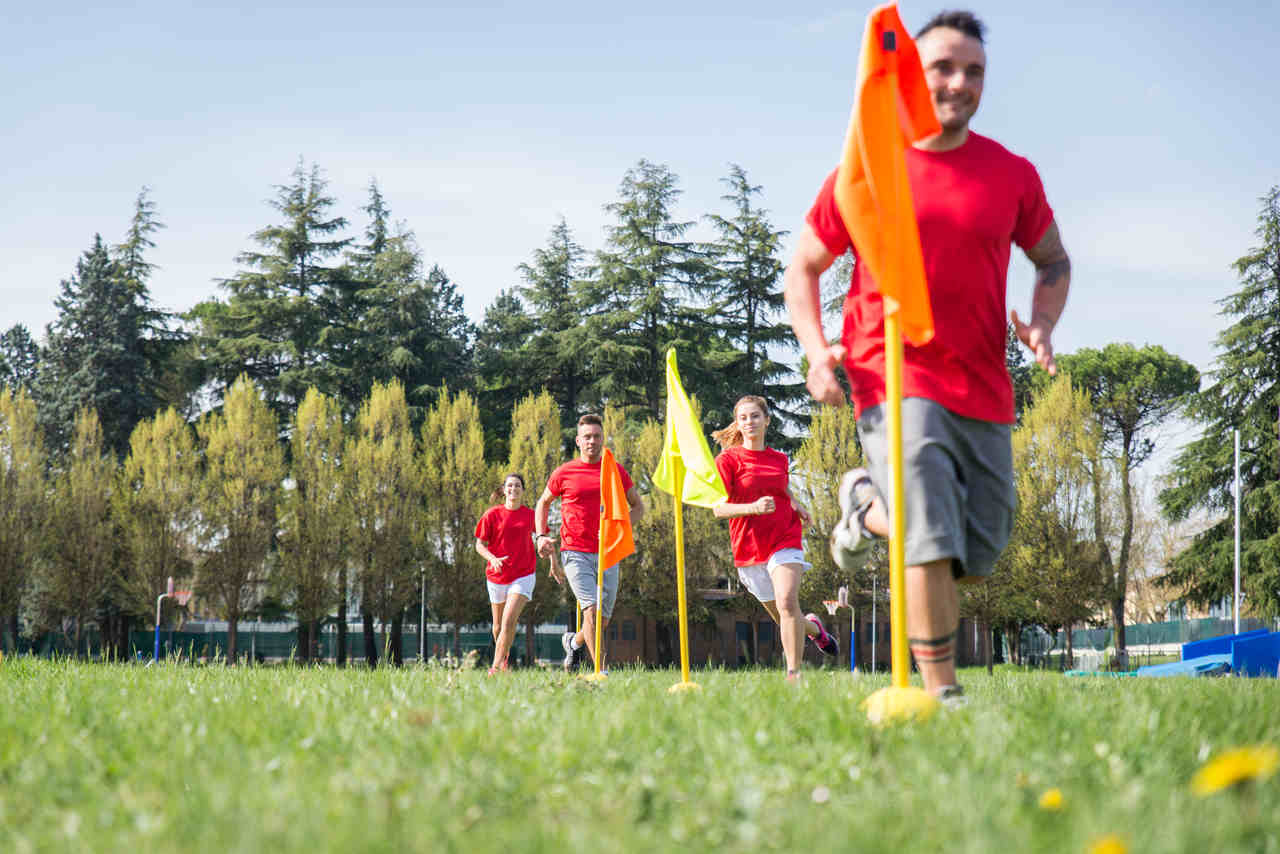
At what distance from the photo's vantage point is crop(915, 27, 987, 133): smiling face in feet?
13.6

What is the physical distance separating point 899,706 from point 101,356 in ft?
147

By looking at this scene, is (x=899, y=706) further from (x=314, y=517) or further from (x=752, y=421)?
(x=314, y=517)

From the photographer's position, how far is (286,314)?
43875mm

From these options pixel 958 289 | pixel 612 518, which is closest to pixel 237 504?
pixel 612 518

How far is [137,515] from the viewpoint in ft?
118

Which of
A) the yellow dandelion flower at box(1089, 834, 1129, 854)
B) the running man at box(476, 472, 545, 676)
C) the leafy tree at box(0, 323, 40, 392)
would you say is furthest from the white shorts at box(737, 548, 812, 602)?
the leafy tree at box(0, 323, 40, 392)

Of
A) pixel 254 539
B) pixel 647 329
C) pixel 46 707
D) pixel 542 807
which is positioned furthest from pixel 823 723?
pixel 647 329

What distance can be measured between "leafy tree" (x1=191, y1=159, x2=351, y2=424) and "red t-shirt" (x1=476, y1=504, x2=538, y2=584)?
106 ft

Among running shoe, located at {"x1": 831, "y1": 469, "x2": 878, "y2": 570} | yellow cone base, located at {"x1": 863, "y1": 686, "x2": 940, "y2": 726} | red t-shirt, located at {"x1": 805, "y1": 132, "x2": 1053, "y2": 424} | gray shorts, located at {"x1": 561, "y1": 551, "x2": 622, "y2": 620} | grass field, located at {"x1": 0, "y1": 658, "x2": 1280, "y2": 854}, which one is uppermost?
red t-shirt, located at {"x1": 805, "y1": 132, "x2": 1053, "y2": 424}

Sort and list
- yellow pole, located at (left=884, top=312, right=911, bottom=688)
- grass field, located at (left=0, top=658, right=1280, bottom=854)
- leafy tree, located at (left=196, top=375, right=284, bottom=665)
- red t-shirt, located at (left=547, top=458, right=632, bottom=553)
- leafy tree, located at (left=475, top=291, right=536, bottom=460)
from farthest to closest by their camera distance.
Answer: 1. leafy tree, located at (left=475, top=291, right=536, bottom=460)
2. leafy tree, located at (left=196, top=375, right=284, bottom=665)
3. red t-shirt, located at (left=547, top=458, right=632, bottom=553)
4. yellow pole, located at (left=884, top=312, right=911, bottom=688)
5. grass field, located at (left=0, top=658, right=1280, bottom=854)

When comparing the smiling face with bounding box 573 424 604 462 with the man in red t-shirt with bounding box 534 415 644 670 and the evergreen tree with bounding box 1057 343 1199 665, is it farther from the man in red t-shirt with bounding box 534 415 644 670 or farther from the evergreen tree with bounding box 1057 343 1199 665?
the evergreen tree with bounding box 1057 343 1199 665

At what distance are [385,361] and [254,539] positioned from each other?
440 inches

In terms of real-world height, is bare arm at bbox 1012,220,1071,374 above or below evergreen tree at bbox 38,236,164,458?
below

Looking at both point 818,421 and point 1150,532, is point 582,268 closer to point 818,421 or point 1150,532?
point 818,421
